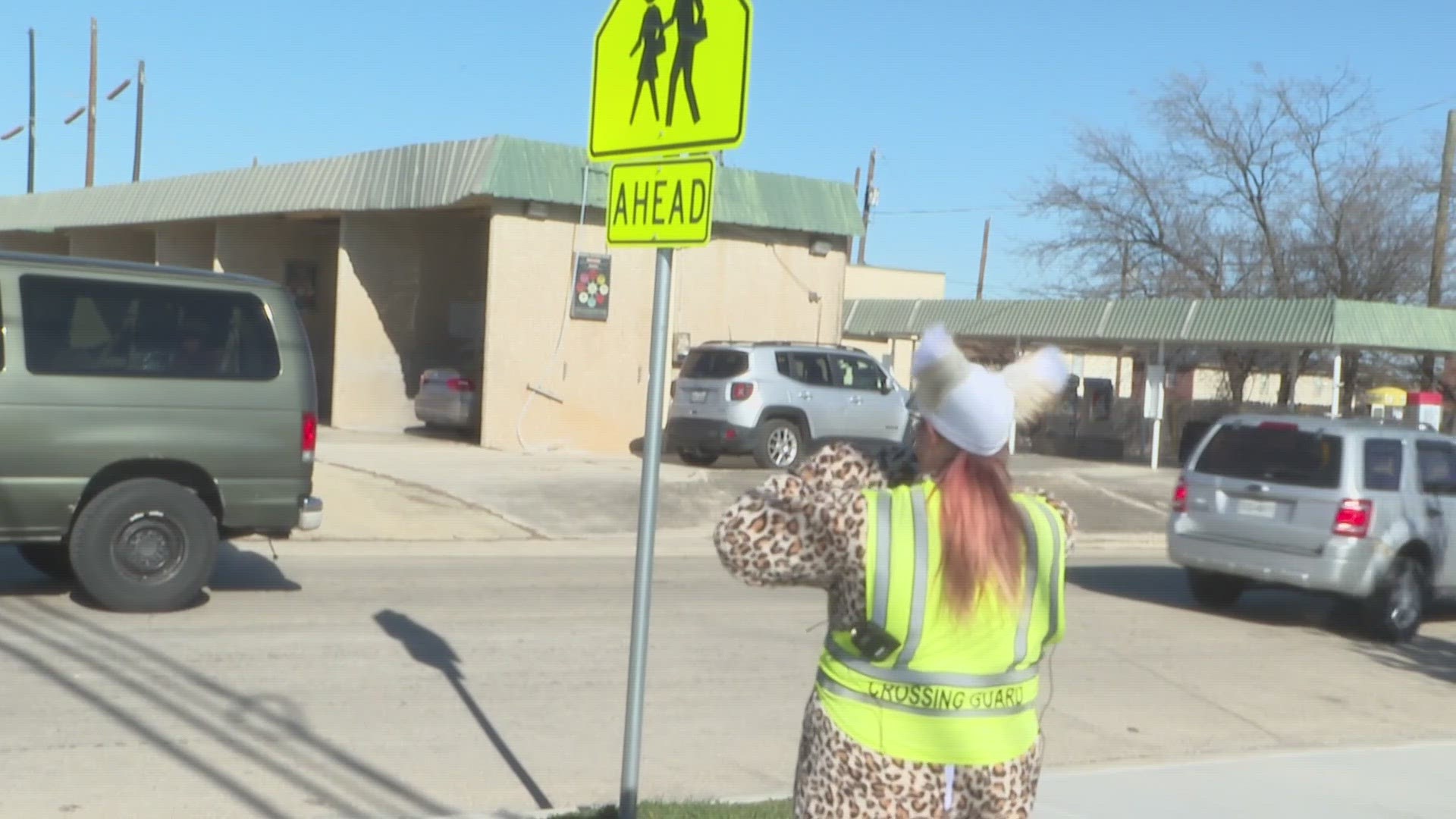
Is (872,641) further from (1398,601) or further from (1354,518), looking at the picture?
(1398,601)

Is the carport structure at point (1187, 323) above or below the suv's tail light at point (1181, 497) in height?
above

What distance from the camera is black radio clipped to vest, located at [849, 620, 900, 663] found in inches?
127

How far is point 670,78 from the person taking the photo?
200 inches

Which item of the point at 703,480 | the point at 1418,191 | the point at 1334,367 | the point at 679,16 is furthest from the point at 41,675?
the point at 1418,191

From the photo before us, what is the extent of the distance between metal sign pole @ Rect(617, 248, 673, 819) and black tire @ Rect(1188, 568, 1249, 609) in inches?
376

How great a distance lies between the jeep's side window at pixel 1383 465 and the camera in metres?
12.7

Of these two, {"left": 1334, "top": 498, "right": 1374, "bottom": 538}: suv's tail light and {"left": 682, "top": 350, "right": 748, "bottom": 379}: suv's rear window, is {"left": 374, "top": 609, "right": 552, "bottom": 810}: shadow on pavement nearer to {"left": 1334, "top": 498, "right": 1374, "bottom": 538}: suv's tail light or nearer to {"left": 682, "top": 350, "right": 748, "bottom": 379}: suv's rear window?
{"left": 1334, "top": 498, "right": 1374, "bottom": 538}: suv's tail light

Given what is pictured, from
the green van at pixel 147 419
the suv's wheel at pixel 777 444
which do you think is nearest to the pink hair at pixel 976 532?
the green van at pixel 147 419

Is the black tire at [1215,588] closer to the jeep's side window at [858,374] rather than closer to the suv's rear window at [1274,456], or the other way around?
the suv's rear window at [1274,456]

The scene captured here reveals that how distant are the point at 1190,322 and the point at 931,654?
24.1 m

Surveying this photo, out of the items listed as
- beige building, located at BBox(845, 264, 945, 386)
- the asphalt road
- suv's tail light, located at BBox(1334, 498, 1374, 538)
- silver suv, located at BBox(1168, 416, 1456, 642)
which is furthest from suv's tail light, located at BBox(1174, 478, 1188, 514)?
beige building, located at BBox(845, 264, 945, 386)

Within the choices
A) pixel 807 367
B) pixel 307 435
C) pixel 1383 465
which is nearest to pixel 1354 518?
pixel 1383 465

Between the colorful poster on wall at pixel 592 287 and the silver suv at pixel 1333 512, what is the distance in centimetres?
1171

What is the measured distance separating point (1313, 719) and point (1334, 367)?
49.8ft
